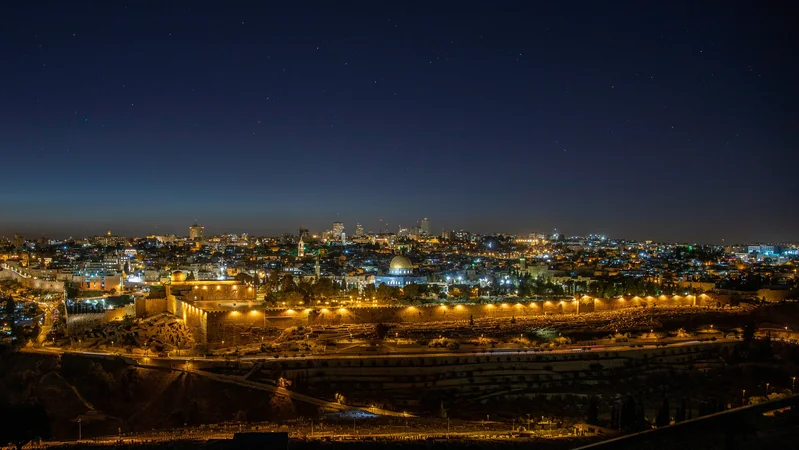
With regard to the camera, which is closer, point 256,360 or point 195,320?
point 256,360

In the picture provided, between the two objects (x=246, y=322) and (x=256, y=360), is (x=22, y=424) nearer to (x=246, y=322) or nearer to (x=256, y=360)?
(x=256, y=360)

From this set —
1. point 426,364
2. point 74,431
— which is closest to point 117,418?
point 74,431

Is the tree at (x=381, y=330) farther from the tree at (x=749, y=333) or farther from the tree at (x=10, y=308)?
the tree at (x=10, y=308)

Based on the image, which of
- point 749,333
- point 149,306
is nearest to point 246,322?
point 149,306

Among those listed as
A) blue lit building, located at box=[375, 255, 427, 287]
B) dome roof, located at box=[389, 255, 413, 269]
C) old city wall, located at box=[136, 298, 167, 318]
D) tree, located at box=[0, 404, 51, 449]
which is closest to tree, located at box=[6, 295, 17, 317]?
old city wall, located at box=[136, 298, 167, 318]

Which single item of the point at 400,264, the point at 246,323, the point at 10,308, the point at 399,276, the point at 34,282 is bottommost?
the point at 246,323

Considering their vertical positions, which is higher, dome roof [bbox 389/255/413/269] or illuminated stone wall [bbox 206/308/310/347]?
dome roof [bbox 389/255/413/269]

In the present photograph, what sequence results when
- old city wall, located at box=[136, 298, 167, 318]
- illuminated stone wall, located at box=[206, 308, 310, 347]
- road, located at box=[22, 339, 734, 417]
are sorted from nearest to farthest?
road, located at box=[22, 339, 734, 417] → illuminated stone wall, located at box=[206, 308, 310, 347] → old city wall, located at box=[136, 298, 167, 318]

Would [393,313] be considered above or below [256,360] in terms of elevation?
above

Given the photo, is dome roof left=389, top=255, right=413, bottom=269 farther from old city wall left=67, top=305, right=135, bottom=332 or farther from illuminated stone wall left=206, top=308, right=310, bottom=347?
old city wall left=67, top=305, right=135, bottom=332
